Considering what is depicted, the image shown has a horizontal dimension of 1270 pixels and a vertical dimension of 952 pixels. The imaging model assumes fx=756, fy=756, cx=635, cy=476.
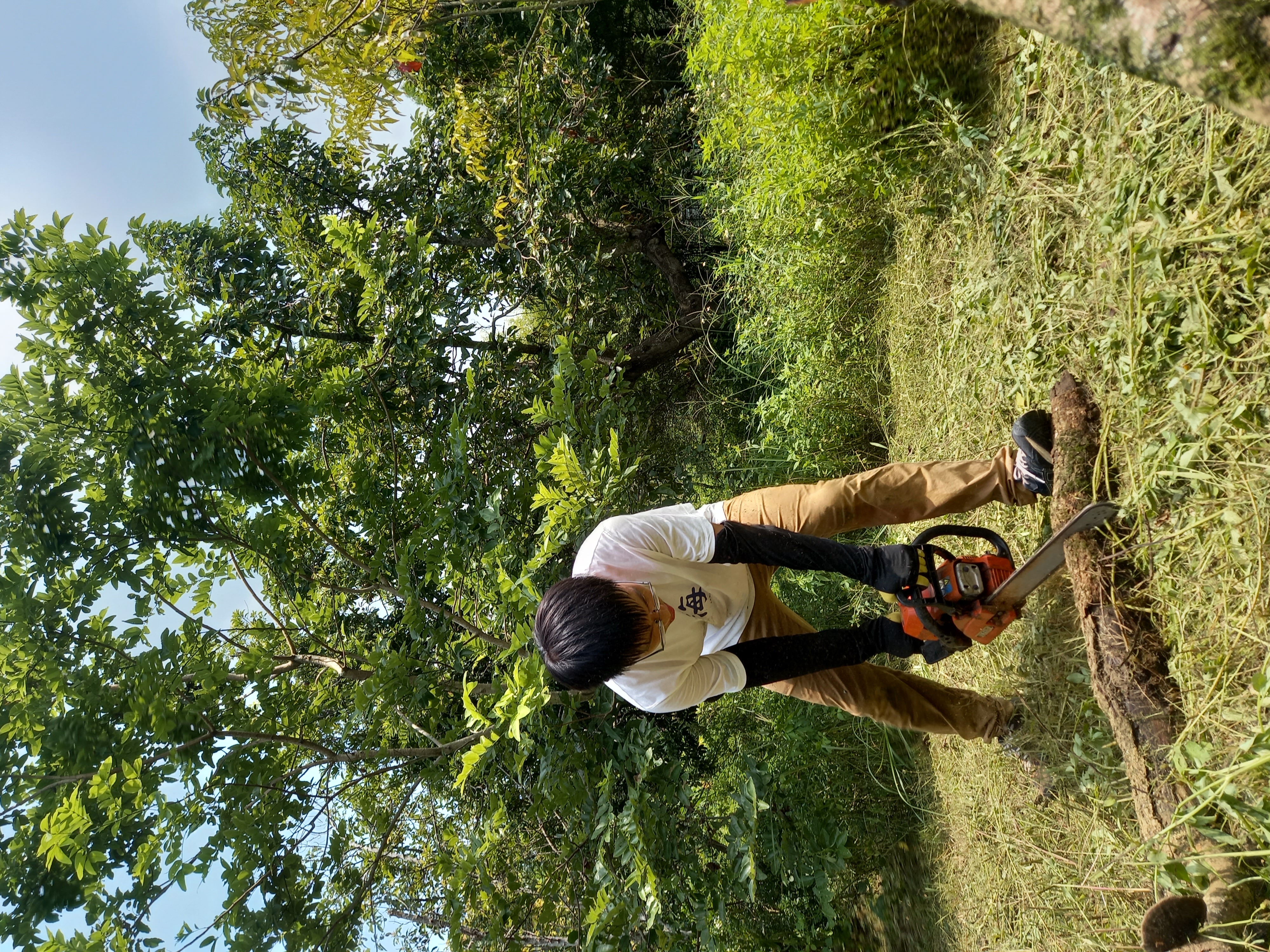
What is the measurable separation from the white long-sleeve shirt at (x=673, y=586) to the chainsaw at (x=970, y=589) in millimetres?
604

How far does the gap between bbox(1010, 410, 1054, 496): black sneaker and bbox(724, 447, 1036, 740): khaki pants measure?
91 mm

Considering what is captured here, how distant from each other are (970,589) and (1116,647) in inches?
15.3

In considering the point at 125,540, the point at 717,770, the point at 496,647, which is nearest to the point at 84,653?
the point at 125,540

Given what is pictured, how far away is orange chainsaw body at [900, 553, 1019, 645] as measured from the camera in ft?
7.26

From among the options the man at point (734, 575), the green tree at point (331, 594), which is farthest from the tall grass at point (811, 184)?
the man at point (734, 575)

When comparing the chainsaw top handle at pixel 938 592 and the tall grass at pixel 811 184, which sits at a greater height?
the tall grass at pixel 811 184

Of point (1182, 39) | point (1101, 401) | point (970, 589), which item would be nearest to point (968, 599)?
point (970, 589)

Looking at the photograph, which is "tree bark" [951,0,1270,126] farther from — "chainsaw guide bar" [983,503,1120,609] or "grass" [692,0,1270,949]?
"chainsaw guide bar" [983,503,1120,609]

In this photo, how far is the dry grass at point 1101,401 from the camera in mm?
1728

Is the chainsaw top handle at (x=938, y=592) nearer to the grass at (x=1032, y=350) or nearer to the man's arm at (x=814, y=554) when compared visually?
the man's arm at (x=814, y=554)

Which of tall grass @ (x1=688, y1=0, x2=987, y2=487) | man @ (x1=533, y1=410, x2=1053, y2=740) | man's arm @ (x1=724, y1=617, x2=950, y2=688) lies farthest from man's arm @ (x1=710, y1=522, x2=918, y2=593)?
tall grass @ (x1=688, y1=0, x2=987, y2=487)

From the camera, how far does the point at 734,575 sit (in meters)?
2.65

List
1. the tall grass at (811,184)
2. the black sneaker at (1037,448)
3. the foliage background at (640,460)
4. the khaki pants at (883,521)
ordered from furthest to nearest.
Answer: the tall grass at (811,184)
the khaki pants at (883,521)
the black sneaker at (1037,448)
the foliage background at (640,460)

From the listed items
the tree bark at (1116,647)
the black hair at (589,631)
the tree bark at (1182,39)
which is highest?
the tree bark at (1182,39)
